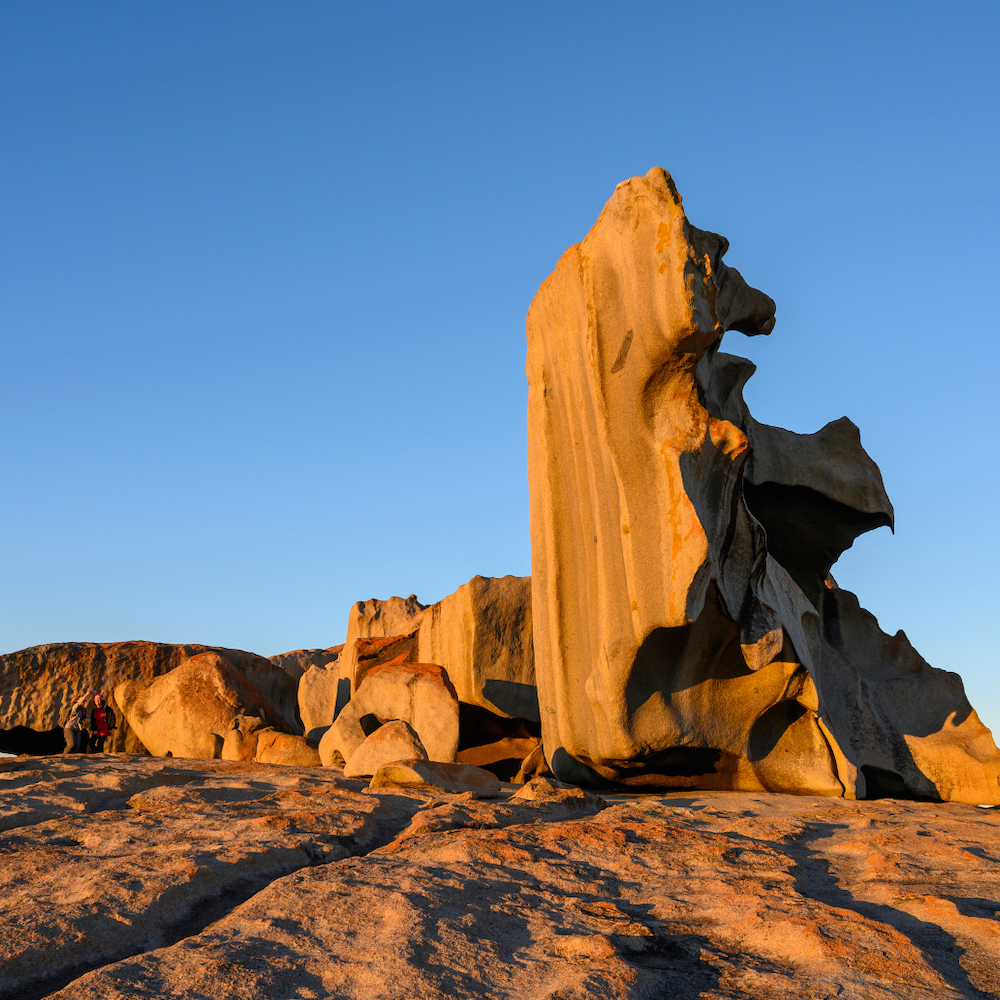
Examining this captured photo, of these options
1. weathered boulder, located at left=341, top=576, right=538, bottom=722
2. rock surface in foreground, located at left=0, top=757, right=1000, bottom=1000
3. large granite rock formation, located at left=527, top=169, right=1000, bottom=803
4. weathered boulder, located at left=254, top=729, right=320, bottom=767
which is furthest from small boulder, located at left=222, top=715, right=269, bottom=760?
rock surface in foreground, located at left=0, top=757, right=1000, bottom=1000

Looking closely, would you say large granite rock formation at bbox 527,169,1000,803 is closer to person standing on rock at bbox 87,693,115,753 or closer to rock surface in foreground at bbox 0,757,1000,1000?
rock surface in foreground at bbox 0,757,1000,1000

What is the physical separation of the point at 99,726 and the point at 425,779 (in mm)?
5690

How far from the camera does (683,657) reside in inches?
210

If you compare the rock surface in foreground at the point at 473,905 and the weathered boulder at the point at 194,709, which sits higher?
the weathered boulder at the point at 194,709

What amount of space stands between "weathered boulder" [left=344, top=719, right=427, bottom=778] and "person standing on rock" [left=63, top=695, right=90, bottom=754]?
4.44 metres

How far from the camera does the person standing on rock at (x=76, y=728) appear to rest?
8.33 meters

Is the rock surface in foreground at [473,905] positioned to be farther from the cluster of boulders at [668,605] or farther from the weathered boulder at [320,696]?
the weathered boulder at [320,696]

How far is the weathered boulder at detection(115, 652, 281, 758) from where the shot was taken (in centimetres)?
755

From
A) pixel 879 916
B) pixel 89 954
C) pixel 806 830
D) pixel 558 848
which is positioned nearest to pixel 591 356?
pixel 806 830

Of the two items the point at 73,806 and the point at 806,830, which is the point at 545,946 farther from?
the point at 73,806

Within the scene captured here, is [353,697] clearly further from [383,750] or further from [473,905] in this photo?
[473,905]

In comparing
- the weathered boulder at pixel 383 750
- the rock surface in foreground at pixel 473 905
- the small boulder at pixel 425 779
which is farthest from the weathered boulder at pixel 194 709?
the rock surface in foreground at pixel 473 905

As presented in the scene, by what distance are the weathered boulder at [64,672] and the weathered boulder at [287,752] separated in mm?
2757

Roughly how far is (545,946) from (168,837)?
4.81 ft
